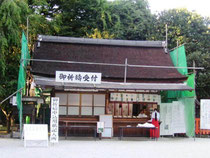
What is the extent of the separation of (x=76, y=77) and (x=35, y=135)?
2.94 m

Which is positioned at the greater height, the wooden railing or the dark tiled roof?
the dark tiled roof

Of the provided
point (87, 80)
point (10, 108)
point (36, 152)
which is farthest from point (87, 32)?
point (36, 152)

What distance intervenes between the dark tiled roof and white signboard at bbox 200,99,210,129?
1.67m

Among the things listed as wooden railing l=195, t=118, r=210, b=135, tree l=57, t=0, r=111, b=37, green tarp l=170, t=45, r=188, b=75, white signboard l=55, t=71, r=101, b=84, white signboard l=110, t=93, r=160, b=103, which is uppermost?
tree l=57, t=0, r=111, b=37

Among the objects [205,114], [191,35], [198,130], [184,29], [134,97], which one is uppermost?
[184,29]

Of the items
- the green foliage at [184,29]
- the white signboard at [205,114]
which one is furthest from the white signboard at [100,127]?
A: the green foliage at [184,29]

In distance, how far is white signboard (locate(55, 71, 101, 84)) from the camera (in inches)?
521

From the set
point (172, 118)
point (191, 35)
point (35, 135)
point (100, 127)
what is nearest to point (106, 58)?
point (100, 127)

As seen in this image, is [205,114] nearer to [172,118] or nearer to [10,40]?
[172,118]

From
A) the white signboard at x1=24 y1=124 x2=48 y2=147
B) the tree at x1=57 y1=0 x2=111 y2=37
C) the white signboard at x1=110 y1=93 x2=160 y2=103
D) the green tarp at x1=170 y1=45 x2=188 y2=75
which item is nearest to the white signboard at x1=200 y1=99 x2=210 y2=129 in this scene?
the green tarp at x1=170 y1=45 x2=188 y2=75

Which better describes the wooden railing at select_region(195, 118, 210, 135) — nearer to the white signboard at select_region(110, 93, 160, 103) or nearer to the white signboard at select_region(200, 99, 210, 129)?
the white signboard at select_region(200, 99, 210, 129)

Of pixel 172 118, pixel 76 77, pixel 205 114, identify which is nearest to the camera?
pixel 76 77

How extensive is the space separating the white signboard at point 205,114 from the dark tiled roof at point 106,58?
5.47ft

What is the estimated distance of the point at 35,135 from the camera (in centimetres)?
1166
